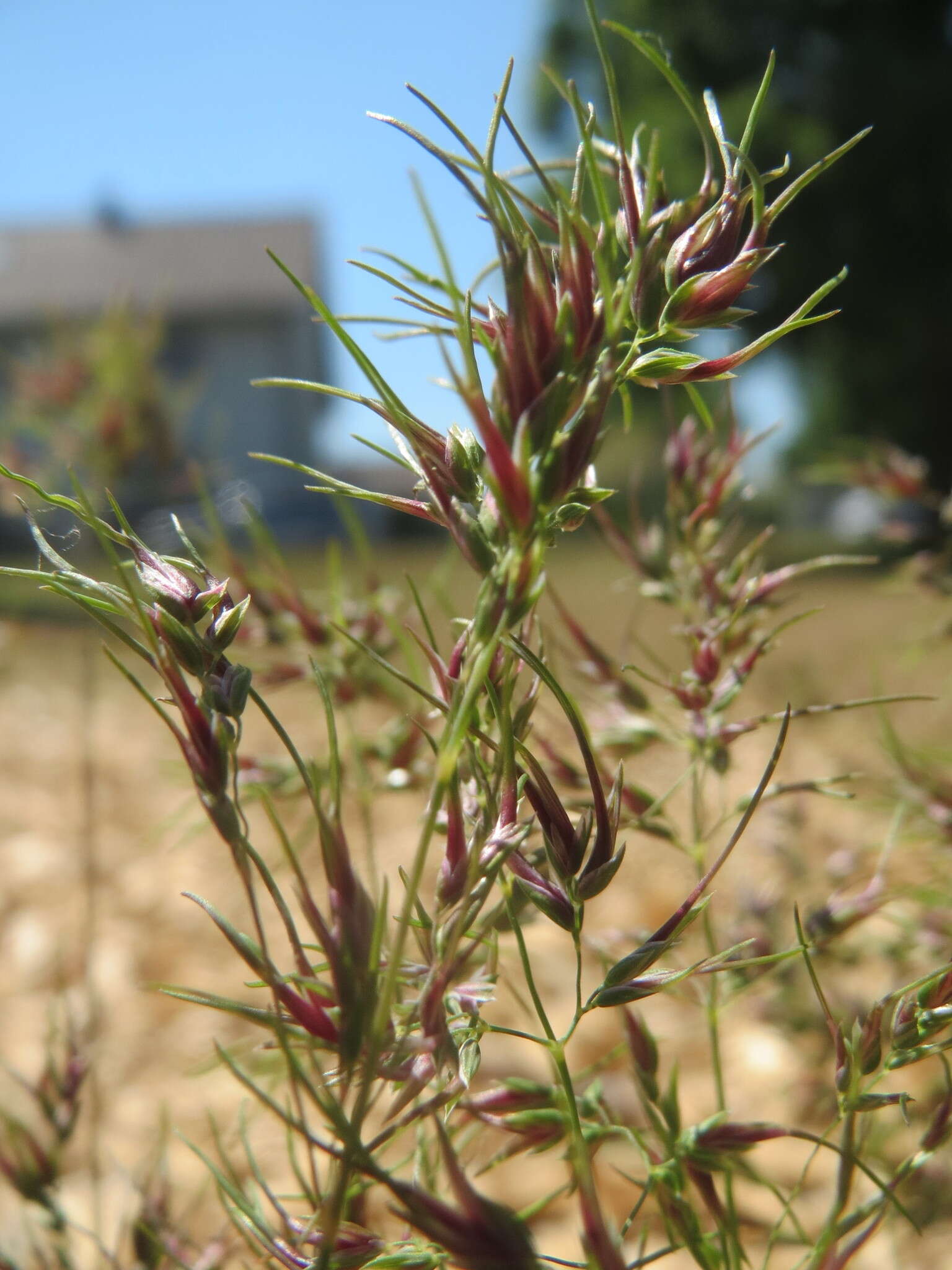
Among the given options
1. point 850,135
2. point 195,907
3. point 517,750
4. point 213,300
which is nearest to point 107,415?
point 195,907

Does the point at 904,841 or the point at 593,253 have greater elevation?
the point at 593,253

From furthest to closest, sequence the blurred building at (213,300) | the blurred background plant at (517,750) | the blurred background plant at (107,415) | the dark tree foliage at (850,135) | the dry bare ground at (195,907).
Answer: the blurred building at (213,300) < the dark tree foliage at (850,135) < the blurred background plant at (107,415) < the dry bare ground at (195,907) < the blurred background plant at (517,750)

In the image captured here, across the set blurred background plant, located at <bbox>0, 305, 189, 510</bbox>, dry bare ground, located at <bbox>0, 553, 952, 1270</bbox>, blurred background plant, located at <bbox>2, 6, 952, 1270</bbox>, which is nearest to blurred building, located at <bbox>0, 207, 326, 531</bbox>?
dry bare ground, located at <bbox>0, 553, 952, 1270</bbox>

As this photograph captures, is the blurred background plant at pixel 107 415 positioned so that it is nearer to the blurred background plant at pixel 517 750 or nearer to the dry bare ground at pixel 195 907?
the dry bare ground at pixel 195 907

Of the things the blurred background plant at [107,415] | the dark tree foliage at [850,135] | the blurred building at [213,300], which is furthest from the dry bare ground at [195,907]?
the blurred building at [213,300]

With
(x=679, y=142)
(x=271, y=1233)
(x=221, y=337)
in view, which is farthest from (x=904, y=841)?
(x=221, y=337)

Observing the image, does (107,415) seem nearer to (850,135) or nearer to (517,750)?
(517,750)

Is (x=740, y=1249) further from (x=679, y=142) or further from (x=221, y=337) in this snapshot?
(x=221, y=337)

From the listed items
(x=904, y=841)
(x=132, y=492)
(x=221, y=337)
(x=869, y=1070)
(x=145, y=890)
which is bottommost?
(x=221, y=337)
